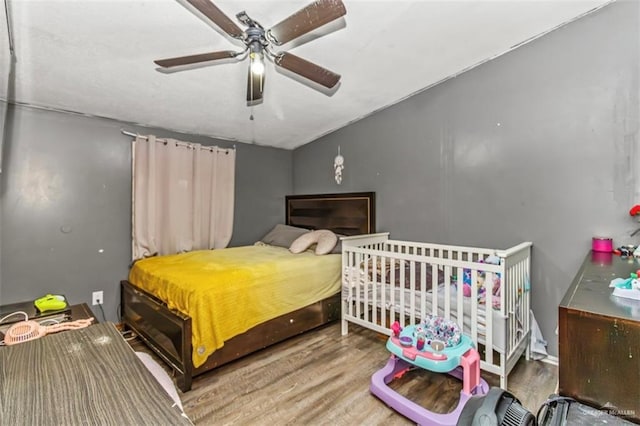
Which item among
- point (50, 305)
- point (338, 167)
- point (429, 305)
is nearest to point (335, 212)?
point (338, 167)

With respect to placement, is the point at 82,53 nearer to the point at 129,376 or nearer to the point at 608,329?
the point at 129,376

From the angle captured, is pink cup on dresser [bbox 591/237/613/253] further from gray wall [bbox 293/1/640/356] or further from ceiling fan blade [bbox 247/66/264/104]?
ceiling fan blade [bbox 247/66/264/104]

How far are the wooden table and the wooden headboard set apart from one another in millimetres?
2718

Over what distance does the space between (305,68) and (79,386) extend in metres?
1.75

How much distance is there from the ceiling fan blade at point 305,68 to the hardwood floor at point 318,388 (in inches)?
78.8

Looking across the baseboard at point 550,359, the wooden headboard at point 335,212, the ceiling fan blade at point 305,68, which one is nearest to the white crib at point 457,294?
the baseboard at point 550,359

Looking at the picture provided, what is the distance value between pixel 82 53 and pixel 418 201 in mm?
2898

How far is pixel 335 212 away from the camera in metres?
3.65

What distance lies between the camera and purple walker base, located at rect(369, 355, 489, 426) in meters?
1.52

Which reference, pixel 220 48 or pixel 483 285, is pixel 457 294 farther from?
pixel 220 48

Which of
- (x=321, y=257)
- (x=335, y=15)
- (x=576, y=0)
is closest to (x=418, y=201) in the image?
(x=321, y=257)

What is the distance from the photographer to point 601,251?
191 cm

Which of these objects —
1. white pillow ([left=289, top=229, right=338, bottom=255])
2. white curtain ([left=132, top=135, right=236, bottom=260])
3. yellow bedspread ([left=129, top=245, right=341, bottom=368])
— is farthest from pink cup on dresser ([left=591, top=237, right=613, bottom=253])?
white curtain ([left=132, top=135, right=236, bottom=260])

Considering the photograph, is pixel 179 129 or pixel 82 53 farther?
pixel 179 129
